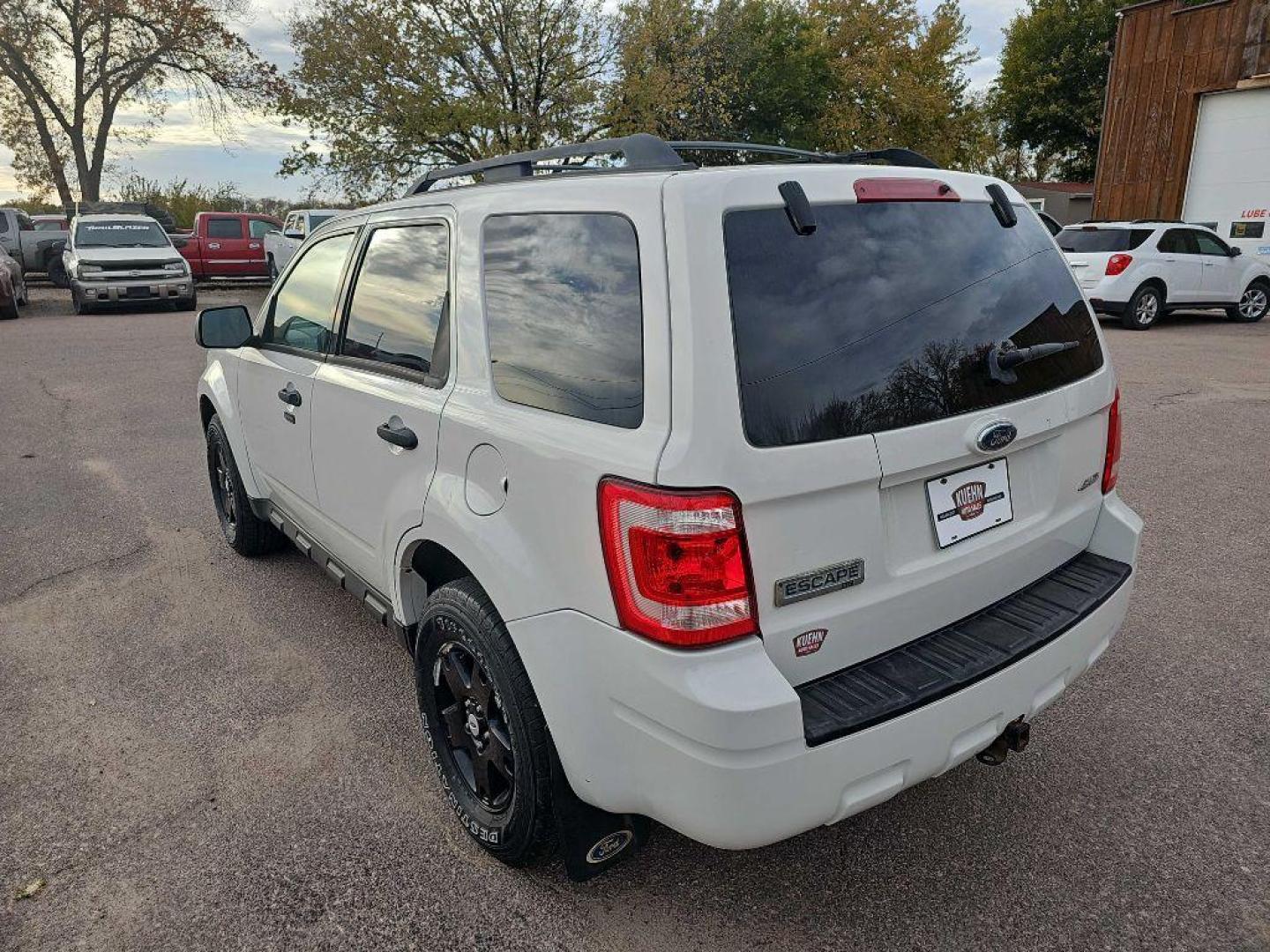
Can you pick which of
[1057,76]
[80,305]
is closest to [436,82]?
[80,305]

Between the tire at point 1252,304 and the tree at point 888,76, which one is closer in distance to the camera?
the tire at point 1252,304

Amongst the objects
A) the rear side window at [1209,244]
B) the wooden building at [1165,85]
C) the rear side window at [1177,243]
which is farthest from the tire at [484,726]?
the wooden building at [1165,85]

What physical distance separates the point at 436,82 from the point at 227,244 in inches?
274

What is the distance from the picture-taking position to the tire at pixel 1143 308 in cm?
1363

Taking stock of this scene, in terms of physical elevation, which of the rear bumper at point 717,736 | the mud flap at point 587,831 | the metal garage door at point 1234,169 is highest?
the metal garage door at point 1234,169

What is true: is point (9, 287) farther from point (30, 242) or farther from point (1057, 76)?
point (1057, 76)

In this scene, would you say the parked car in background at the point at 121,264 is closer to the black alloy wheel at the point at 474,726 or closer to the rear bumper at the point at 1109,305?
the rear bumper at the point at 1109,305

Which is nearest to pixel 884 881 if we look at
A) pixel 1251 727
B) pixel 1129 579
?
pixel 1129 579

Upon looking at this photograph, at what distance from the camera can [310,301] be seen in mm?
3596

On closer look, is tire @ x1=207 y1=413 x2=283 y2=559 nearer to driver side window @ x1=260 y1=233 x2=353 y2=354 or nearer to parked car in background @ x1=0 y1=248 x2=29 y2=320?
driver side window @ x1=260 y1=233 x2=353 y2=354

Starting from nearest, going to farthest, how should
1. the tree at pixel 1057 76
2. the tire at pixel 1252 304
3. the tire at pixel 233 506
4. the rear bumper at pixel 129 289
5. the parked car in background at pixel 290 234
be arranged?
the tire at pixel 233 506
the tire at pixel 1252 304
the rear bumper at pixel 129 289
the parked car in background at pixel 290 234
the tree at pixel 1057 76

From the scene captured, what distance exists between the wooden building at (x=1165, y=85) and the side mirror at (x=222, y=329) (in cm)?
2244

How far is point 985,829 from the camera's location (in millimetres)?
2531

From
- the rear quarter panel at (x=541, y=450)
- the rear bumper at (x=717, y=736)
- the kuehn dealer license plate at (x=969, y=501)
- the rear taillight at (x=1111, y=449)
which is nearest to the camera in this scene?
the rear bumper at (x=717, y=736)
